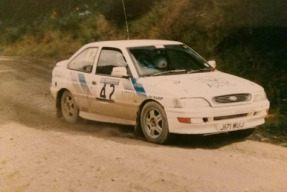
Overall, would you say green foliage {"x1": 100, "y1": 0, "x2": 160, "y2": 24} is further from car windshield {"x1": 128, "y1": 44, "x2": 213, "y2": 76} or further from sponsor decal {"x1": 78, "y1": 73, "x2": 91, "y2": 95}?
car windshield {"x1": 128, "y1": 44, "x2": 213, "y2": 76}

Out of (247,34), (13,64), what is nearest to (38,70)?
(13,64)

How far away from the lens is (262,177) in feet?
19.3

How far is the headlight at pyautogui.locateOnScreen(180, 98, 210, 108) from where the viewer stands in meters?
7.19

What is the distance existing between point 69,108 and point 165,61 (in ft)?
7.68

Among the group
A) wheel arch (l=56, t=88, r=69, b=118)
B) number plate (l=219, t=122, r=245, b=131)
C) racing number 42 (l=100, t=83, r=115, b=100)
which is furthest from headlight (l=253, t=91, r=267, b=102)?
wheel arch (l=56, t=88, r=69, b=118)

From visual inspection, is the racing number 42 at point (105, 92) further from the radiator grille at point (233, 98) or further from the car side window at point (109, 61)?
the radiator grille at point (233, 98)

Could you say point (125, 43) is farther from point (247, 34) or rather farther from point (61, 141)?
point (247, 34)

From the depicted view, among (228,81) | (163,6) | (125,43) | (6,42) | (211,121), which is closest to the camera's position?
(211,121)

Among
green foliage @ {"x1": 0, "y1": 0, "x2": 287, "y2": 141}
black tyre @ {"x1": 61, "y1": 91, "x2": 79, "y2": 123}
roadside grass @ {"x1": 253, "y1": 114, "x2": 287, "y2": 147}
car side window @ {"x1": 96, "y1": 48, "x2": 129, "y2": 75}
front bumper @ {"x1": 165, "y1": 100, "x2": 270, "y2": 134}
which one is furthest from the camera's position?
green foliage @ {"x1": 0, "y1": 0, "x2": 287, "y2": 141}

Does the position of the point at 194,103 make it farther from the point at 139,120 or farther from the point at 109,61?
the point at 109,61

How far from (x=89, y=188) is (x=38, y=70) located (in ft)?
46.1

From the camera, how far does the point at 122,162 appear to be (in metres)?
6.61

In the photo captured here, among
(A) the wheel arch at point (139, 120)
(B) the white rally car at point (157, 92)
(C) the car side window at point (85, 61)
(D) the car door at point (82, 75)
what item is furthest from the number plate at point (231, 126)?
(C) the car side window at point (85, 61)

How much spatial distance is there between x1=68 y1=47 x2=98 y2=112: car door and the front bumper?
2206 mm
